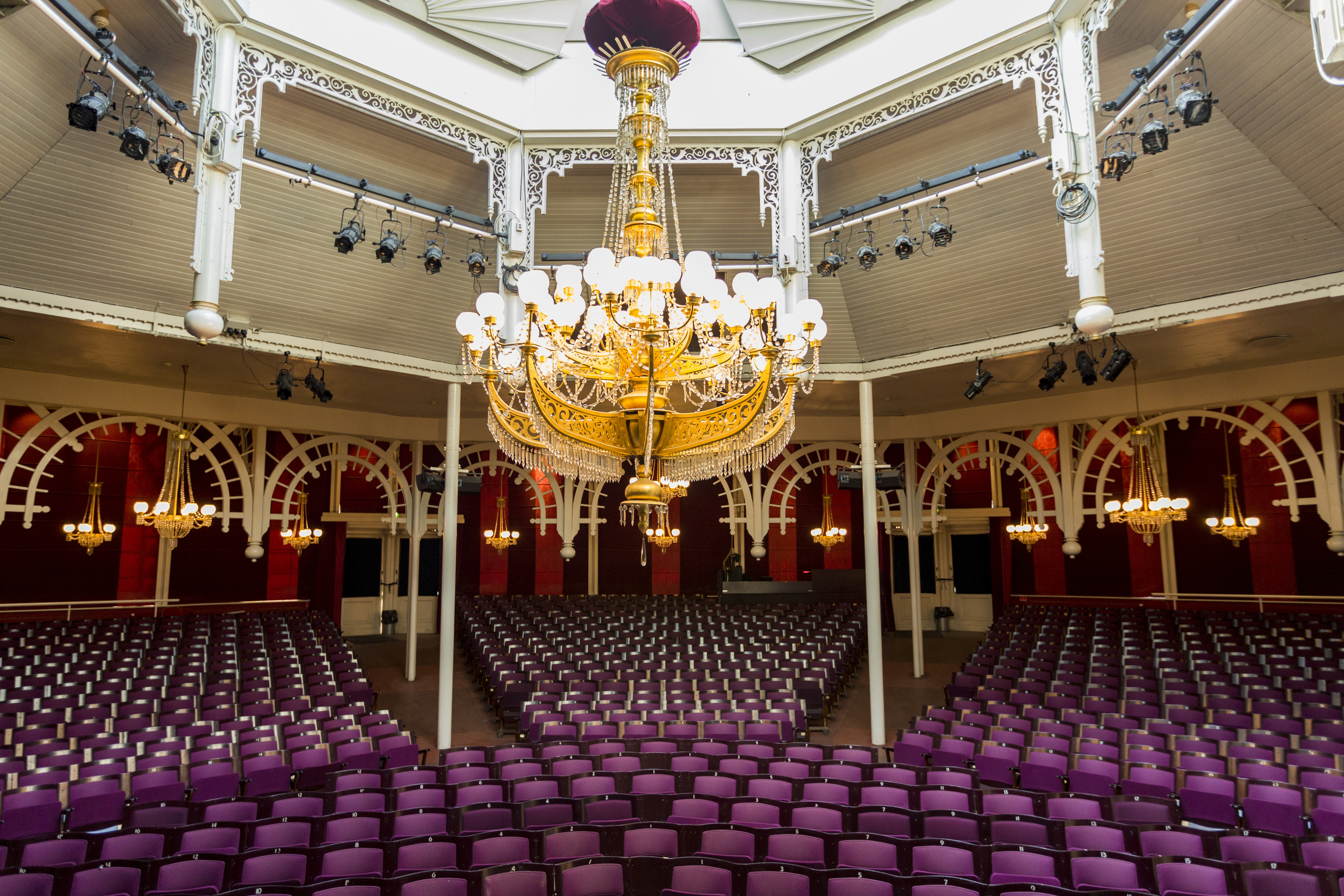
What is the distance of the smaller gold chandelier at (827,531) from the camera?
17266 millimetres

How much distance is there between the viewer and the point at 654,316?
14.0 feet

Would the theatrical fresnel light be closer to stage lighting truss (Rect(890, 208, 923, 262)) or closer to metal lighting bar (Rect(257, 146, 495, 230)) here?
stage lighting truss (Rect(890, 208, 923, 262))

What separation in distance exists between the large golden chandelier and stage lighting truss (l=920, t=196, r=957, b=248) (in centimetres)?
416

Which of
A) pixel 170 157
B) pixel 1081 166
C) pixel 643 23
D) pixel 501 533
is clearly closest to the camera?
pixel 643 23

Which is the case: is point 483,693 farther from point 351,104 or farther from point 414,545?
point 351,104

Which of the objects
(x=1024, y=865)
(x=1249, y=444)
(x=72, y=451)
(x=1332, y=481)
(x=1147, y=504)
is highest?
(x=72, y=451)

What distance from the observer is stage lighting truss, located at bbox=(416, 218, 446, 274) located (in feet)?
30.1

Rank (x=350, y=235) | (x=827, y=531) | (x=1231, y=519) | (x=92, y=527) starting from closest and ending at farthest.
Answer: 1. (x=350, y=235)
2. (x=1231, y=519)
3. (x=92, y=527)
4. (x=827, y=531)

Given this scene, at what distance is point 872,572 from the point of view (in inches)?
417

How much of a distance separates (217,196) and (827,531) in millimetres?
13349

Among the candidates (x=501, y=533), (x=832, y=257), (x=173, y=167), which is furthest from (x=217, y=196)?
(x=501, y=533)

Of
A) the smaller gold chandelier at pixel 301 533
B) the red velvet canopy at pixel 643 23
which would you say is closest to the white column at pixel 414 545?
the smaller gold chandelier at pixel 301 533

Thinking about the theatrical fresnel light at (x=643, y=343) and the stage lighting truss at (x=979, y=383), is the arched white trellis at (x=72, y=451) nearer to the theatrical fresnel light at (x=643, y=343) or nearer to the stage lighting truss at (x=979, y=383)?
the theatrical fresnel light at (x=643, y=343)

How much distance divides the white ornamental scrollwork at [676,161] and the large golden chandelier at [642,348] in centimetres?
469
